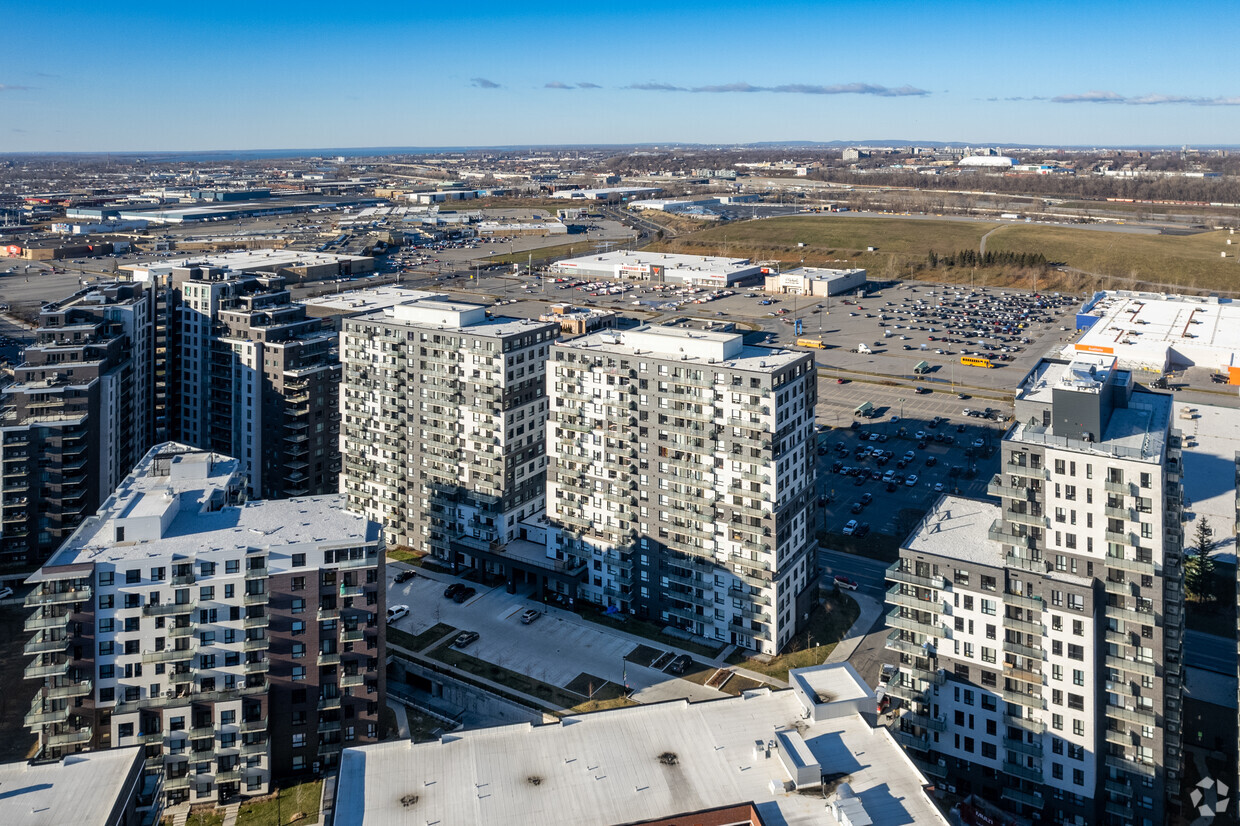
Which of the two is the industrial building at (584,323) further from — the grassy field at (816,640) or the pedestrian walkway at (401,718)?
the pedestrian walkway at (401,718)

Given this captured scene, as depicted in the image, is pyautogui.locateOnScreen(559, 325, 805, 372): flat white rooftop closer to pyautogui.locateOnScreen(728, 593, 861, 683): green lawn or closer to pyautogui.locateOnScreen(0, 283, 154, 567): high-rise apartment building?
pyautogui.locateOnScreen(728, 593, 861, 683): green lawn

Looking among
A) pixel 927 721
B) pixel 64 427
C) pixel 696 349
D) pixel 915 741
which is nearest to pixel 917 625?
pixel 927 721

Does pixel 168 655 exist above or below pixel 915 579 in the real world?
below

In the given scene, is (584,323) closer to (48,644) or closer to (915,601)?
(915,601)

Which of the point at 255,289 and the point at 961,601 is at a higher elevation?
the point at 255,289

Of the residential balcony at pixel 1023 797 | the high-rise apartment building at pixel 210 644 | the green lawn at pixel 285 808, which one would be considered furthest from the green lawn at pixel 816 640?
the green lawn at pixel 285 808

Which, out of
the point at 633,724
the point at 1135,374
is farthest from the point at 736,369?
the point at 1135,374

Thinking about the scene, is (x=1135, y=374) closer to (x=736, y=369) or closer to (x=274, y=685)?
(x=736, y=369)
